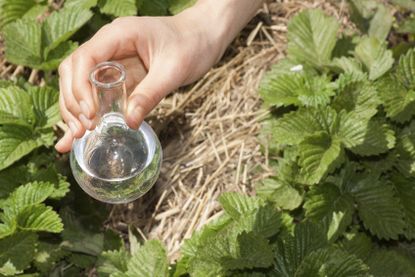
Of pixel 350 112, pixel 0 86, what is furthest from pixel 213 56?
pixel 0 86

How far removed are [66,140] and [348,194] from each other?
3.12 ft

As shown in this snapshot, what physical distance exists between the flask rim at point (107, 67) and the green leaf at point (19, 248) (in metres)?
0.74

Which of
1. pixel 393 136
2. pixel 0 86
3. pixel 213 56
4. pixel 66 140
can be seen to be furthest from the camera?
pixel 0 86

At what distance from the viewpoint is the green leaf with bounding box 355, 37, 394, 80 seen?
2.71 meters

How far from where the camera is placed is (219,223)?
247 centimetres

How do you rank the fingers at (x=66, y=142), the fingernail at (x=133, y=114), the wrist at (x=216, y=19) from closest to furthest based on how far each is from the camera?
the fingernail at (x=133, y=114)
the fingers at (x=66, y=142)
the wrist at (x=216, y=19)

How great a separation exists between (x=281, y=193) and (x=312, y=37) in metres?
0.63

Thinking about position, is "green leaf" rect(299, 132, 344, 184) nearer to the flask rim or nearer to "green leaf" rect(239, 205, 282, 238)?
"green leaf" rect(239, 205, 282, 238)

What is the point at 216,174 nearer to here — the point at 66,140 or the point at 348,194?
the point at 348,194

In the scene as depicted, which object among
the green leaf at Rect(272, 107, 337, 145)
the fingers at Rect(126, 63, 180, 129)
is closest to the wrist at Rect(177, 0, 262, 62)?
the fingers at Rect(126, 63, 180, 129)

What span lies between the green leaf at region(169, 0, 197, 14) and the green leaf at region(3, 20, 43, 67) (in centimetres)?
50

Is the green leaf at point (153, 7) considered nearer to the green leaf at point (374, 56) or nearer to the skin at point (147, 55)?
the skin at point (147, 55)

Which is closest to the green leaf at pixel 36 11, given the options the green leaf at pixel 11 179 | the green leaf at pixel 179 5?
the green leaf at pixel 179 5

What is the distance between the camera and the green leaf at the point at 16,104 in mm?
2633
